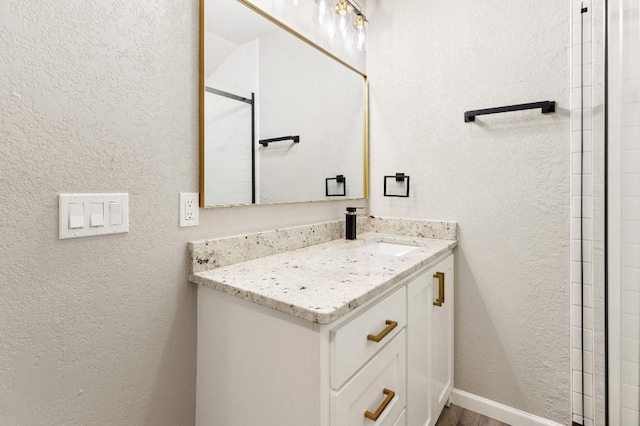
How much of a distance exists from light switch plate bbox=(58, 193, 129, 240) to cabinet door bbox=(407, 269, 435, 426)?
0.94 metres

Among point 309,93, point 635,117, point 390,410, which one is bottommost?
point 390,410

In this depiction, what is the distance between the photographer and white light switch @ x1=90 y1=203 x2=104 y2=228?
0.87m

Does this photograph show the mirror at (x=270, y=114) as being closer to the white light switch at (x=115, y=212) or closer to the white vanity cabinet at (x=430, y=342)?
the white light switch at (x=115, y=212)

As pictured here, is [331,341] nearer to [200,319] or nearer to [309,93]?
[200,319]

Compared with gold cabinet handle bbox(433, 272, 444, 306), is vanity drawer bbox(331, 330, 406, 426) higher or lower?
lower

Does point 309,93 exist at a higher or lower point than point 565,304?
higher

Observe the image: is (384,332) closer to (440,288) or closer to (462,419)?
(440,288)

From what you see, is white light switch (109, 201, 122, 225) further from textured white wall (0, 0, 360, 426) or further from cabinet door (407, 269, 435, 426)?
cabinet door (407, 269, 435, 426)

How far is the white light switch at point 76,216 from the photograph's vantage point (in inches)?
32.6

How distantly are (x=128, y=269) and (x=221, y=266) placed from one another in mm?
294

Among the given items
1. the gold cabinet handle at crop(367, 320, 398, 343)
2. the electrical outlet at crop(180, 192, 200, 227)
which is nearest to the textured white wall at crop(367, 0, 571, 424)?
the gold cabinet handle at crop(367, 320, 398, 343)

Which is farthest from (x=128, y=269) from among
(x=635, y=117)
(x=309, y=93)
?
(x=635, y=117)

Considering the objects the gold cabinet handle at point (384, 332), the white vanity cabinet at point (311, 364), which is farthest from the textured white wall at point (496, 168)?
the gold cabinet handle at point (384, 332)

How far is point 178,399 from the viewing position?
1073 mm
